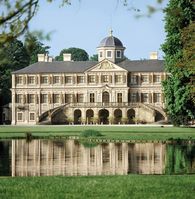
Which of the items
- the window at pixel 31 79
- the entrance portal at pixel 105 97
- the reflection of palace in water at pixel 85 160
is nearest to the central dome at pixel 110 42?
the entrance portal at pixel 105 97

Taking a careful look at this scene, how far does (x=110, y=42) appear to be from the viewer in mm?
76812

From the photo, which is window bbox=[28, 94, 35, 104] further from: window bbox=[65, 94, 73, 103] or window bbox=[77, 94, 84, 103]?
window bbox=[77, 94, 84, 103]

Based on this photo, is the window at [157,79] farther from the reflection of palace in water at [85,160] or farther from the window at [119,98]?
the reflection of palace in water at [85,160]

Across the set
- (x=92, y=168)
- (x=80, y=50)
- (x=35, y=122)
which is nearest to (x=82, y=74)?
(x=35, y=122)

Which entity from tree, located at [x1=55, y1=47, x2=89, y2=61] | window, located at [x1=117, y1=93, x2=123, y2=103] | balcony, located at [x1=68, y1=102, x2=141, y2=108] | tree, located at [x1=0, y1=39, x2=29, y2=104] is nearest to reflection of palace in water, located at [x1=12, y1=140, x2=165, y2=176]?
tree, located at [x1=0, y1=39, x2=29, y2=104]

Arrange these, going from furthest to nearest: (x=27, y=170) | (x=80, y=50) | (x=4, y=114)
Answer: (x=80, y=50) → (x=4, y=114) → (x=27, y=170)

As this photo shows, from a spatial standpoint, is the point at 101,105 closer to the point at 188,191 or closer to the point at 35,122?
the point at 35,122

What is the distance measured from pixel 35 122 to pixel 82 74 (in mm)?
7841

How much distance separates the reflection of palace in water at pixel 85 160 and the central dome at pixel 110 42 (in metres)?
47.4

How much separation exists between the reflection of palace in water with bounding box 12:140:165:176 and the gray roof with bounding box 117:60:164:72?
41.3 metres

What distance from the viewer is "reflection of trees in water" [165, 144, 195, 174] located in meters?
17.9

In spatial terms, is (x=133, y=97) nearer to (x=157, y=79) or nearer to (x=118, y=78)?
(x=118, y=78)

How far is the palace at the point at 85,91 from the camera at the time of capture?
226 feet

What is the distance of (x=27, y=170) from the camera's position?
728 inches
